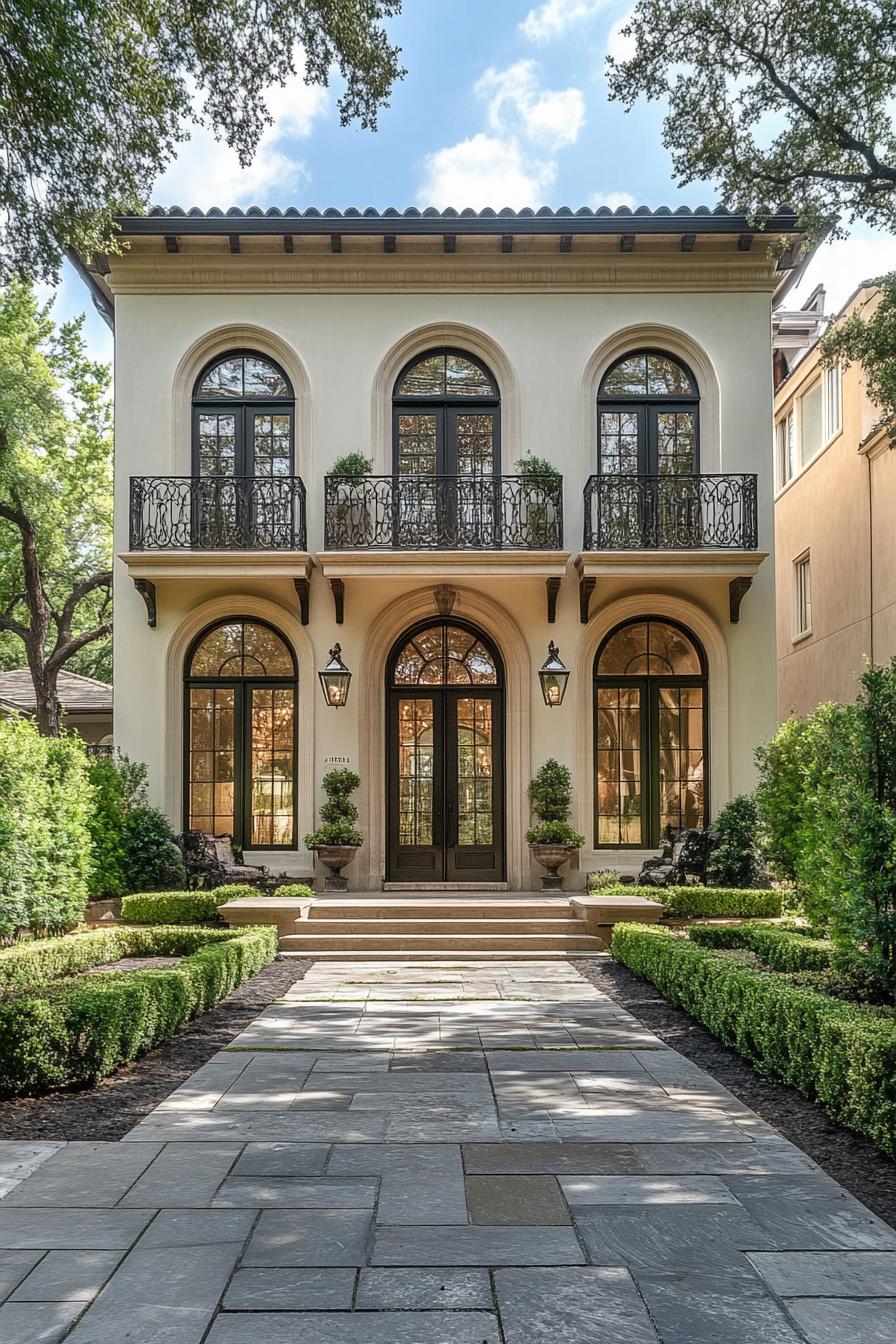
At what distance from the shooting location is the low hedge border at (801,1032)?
478 centimetres

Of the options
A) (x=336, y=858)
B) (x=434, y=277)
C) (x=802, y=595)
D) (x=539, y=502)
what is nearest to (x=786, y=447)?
(x=802, y=595)

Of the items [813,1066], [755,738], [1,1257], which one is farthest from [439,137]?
[1,1257]

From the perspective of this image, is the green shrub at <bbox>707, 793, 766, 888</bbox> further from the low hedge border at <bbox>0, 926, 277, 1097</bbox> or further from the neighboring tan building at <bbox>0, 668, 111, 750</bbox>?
the neighboring tan building at <bbox>0, 668, 111, 750</bbox>

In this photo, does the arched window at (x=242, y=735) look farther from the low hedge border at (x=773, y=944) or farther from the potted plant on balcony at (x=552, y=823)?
the low hedge border at (x=773, y=944)

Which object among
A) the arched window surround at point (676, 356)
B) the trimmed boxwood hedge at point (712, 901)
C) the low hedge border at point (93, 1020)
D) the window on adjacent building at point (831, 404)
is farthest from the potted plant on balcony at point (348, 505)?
the window on adjacent building at point (831, 404)

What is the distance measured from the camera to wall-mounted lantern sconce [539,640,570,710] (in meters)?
14.0

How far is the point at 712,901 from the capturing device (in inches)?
483

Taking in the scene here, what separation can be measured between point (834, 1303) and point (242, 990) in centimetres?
667

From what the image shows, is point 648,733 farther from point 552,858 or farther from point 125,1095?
point 125,1095

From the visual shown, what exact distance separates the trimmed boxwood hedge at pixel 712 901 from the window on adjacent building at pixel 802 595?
28.3 ft

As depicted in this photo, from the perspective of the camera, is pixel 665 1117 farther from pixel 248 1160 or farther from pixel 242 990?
pixel 242 990

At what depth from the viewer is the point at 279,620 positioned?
14.8m

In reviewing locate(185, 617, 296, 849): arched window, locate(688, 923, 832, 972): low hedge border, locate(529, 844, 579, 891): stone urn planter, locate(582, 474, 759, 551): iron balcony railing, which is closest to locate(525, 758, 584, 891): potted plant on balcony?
locate(529, 844, 579, 891): stone urn planter

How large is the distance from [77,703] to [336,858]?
9.79 m
